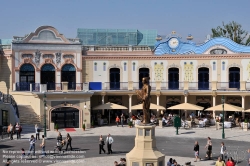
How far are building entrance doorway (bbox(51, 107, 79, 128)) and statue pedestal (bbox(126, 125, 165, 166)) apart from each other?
20.3 m

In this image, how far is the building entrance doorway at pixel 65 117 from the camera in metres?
39.1

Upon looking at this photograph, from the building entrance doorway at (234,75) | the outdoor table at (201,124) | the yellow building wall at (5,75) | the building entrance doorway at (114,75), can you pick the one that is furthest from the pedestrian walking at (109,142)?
the building entrance doorway at (234,75)

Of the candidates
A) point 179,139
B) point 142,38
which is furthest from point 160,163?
point 142,38

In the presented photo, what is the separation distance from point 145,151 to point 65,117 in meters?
20.8

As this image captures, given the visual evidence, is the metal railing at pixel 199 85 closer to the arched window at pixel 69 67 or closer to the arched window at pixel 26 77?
the arched window at pixel 69 67

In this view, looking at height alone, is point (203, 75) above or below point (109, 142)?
above

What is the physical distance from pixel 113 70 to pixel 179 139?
45.0 ft

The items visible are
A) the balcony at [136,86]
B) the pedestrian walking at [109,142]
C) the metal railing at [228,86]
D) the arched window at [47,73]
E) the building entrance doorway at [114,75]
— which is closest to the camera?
the pedestrian walking at [109,142]

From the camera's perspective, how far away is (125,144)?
3164 centimetres

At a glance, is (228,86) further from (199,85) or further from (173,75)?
(173,75)

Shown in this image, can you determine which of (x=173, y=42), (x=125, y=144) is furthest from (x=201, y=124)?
(x=125, y=144)

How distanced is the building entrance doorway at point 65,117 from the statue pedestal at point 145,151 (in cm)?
2029

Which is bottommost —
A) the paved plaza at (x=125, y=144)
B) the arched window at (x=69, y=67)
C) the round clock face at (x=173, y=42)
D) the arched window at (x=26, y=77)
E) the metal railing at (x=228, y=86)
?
the paved plaza at (x=125, y=144)

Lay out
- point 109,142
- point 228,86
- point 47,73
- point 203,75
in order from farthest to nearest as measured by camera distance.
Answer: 1. point 203,75
2. point 47,73
3. point 228,86
4. point 109,142
